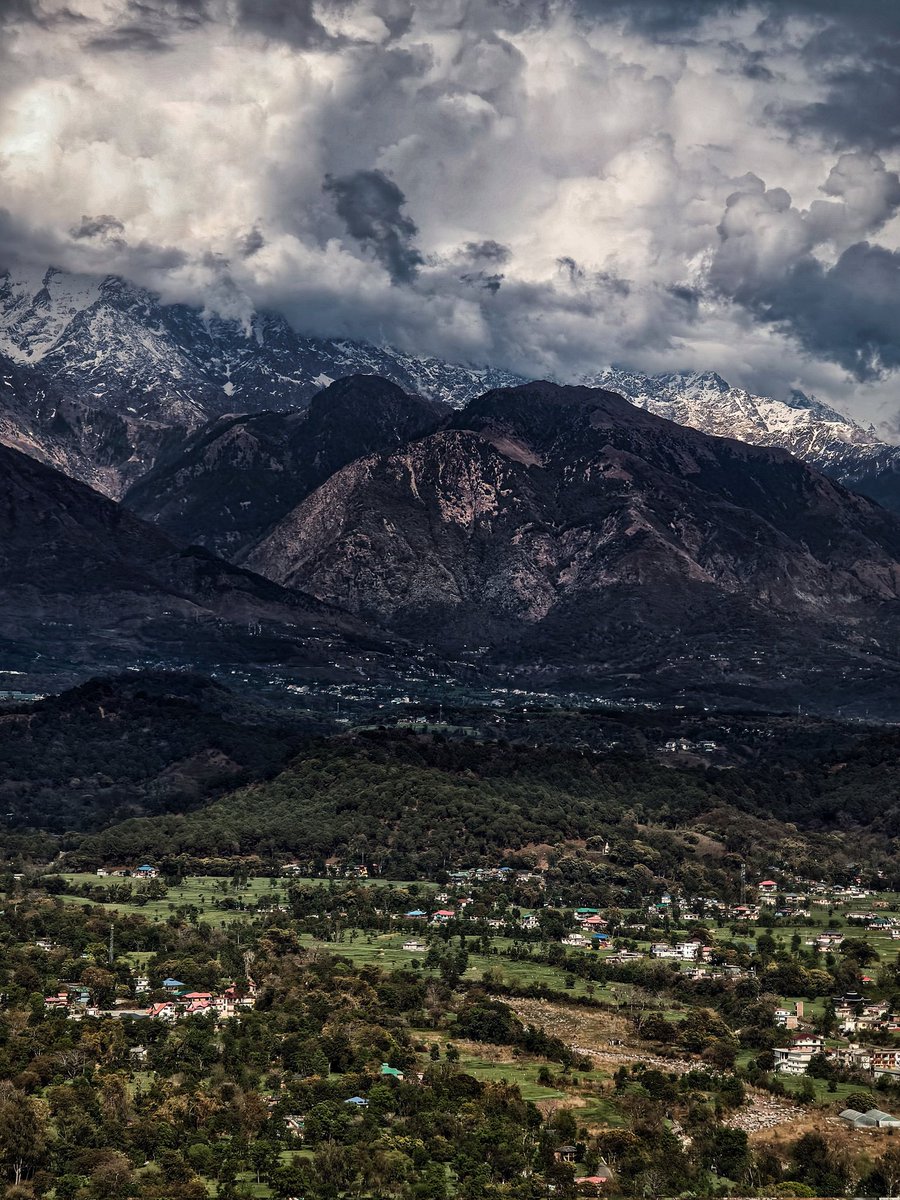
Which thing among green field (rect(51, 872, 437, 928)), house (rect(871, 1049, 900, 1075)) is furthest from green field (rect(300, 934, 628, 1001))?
house (rect(871, 1049, 900, 1075))

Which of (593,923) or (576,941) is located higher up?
(593,923)

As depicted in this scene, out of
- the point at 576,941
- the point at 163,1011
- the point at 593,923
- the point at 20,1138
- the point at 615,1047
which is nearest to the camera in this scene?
the point at 20,1138

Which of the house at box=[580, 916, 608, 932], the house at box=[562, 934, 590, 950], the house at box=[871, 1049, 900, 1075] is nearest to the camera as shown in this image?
the house at box=[871, 1049, 900, 1075]

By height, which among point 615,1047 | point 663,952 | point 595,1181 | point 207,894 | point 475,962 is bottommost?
point 207,894

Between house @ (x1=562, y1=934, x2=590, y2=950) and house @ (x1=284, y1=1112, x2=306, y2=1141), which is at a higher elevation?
house @ (x1=562, y1=934, x2=590, y2=950)

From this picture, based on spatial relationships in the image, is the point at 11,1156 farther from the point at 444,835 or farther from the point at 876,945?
the point at 444,835

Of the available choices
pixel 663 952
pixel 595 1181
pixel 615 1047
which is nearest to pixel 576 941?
pixel 663 952

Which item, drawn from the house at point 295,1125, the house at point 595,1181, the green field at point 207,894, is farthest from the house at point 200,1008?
the house at point 595,1181

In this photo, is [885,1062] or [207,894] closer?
[885,1062]

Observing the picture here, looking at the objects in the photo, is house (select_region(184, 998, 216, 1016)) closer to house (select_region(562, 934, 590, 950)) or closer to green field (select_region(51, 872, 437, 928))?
green field (select_region(51, 872, 437, 928))

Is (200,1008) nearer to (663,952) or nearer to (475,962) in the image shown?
(475,962)

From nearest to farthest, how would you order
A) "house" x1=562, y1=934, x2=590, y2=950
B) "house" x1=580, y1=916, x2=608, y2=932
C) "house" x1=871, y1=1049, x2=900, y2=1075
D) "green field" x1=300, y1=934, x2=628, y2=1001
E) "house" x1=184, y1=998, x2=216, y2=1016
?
"house" x1=871, y1=1049, x2=900, y2=1075 → "house" x1=184, y1=998, x2=216, y2=1016 → "green field" x1=300, y1=934, x2=628, y2=1001 → "house" x1=562, y1=934, x2=590, y2=950 → "house" x1=580, y1=916, x2=608, y2=932
